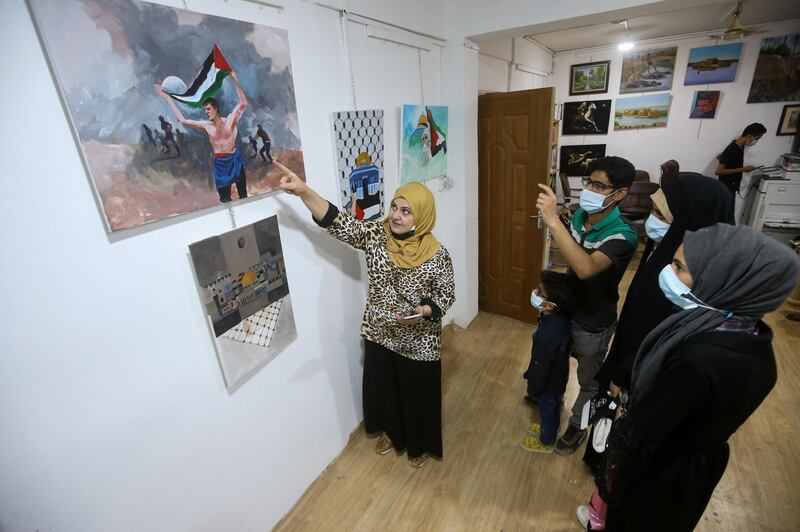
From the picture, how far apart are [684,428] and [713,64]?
18.9 feet

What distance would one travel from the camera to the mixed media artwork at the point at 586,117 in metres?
5.57

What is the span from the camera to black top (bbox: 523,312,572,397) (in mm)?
1837

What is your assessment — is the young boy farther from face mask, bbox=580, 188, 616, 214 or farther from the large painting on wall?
the large painting on wall

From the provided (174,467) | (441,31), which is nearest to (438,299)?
(174,467)

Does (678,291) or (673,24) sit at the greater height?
(673,24)

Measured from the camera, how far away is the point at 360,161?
1.92 m

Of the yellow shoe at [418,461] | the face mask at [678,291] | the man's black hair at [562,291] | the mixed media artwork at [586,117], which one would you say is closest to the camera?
the face mask at [678,291]

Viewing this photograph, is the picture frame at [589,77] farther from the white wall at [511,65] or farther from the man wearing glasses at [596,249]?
the man wearing glasses at [596,249]

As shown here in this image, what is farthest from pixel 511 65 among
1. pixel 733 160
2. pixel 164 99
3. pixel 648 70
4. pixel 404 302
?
pixel 164 99

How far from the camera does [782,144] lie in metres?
4.66

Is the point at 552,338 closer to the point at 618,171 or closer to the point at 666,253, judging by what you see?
the point at 666,253

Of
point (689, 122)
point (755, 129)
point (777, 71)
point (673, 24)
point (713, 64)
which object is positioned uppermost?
point (673, 24)

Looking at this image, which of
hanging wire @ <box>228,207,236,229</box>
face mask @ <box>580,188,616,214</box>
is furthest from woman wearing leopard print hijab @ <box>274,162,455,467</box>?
face mask @ <box>580,188,616,214</box>

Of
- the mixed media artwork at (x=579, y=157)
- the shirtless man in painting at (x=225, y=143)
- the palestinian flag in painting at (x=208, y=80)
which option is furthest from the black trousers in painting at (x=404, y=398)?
the mixed media artwork at (x=579, y=157)
